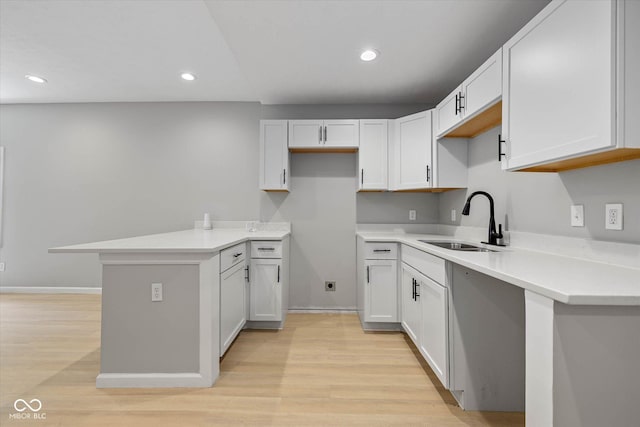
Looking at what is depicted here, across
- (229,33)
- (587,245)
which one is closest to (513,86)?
(587,245)

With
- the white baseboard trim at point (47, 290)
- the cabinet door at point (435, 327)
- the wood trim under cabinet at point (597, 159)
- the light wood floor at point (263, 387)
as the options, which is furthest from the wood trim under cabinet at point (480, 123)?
the white baseboard trim at point (47, 290)

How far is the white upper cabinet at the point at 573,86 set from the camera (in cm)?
103

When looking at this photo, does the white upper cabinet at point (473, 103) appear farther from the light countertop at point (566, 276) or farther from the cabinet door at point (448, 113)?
the light countertop at point (566, 276)

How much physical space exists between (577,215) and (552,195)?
21 cm

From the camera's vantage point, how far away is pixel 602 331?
33.8 inches

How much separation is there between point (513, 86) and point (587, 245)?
922 mm

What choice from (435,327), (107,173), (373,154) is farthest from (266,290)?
(107,173)

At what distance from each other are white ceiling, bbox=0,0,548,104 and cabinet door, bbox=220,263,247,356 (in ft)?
5.99

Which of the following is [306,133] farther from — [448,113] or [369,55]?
[448,113]

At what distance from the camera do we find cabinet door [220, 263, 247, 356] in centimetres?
212

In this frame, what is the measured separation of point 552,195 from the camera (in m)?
1.73

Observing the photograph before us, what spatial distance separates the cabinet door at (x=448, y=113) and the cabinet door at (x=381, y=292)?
4.27 ft

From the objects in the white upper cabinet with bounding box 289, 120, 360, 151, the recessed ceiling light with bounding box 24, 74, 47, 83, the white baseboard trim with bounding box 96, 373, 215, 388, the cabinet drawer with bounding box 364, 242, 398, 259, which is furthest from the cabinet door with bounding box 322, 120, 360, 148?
the recessed ceiling light with bounding box 24, 74, 47, 83

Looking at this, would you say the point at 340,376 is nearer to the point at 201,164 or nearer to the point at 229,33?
the point at 229,33
